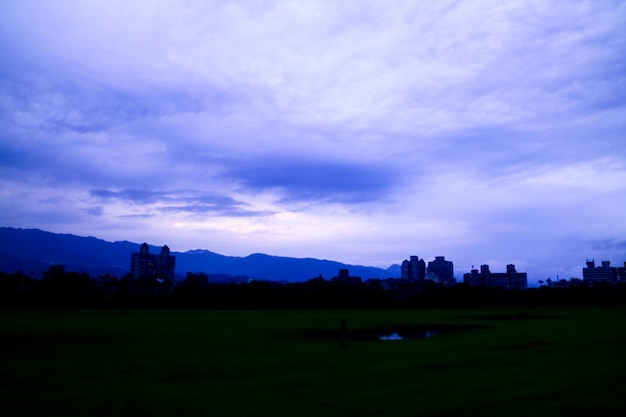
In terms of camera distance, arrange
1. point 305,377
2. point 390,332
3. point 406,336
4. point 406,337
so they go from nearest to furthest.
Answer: point 305,377 → point 406,337 → point 406,336 → point 390,332

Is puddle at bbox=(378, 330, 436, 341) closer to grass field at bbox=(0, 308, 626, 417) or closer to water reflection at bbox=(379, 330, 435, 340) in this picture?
water reflection at bbox=(379, 330, 435, 340)

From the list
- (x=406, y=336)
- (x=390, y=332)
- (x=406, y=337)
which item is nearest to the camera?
(x=406, y=337)

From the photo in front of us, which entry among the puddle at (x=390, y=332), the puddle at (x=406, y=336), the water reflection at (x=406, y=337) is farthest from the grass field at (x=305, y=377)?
the puddle at (x=406, y=336)

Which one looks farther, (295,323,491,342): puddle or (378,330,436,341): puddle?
(378,330,436,341): puddle

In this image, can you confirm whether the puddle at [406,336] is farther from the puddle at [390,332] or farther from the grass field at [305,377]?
the grass field at [305,377]

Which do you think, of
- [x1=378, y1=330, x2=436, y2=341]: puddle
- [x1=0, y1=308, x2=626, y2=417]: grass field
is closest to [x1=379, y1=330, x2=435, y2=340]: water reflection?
[x1=378, y1=330, x2=436, y2=341]: puddle

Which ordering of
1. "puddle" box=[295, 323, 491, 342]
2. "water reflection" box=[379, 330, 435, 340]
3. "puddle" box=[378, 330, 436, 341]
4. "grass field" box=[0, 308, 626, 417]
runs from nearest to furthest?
"grass field" box=[0, 308, 626, 417], "puddle" box=[295, 323, 491, 342], "water reflection" box=[379, 330, 435, 340], "puddle" box=[378, 330, 436, 341]

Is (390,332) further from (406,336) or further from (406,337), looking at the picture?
(406,337)

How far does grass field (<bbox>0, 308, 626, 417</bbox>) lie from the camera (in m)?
11.6

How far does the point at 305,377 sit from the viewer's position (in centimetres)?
1562

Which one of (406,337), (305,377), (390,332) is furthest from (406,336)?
(305,377)

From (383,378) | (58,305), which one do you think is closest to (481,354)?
(383,378)

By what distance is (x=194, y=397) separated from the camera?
12852 mm

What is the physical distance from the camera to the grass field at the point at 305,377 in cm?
1161
